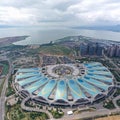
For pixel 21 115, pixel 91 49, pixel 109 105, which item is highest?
pixel 91 49

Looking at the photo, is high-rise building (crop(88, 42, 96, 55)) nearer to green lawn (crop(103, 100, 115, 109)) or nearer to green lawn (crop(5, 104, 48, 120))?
green lawn (crop(103, 100, 115, 109))

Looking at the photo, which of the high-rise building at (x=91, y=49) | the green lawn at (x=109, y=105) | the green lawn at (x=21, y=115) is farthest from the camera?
the high-rise building at (x=91, y=49)

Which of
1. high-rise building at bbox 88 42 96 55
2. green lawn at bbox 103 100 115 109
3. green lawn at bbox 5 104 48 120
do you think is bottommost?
green lawn at bbox 103 100 115 109

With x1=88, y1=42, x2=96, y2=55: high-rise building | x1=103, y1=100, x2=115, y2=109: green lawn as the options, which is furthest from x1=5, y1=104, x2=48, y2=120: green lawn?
x1=88, y1=42, x2=96, y2=55: high-rise building

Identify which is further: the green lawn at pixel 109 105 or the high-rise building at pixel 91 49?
the high-rise building at pixel 91 49

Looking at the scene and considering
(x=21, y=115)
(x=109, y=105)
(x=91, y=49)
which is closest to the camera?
(x=21, y=115)

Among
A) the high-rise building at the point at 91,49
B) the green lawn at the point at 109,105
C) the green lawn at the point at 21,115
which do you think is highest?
the high-rise building at the point at 91,49

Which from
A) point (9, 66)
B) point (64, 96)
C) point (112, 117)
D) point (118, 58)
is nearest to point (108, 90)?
point (112, 117)

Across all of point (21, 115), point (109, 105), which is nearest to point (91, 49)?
point (109, 105)

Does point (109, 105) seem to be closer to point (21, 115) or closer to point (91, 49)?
point (21, 115)

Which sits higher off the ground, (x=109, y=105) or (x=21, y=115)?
(x=21, y=115)

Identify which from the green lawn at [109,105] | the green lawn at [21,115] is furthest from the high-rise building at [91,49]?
the green lawn at [21,115]

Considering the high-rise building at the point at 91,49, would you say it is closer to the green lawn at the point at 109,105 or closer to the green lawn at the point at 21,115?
the green lawn at the point at 109,105
